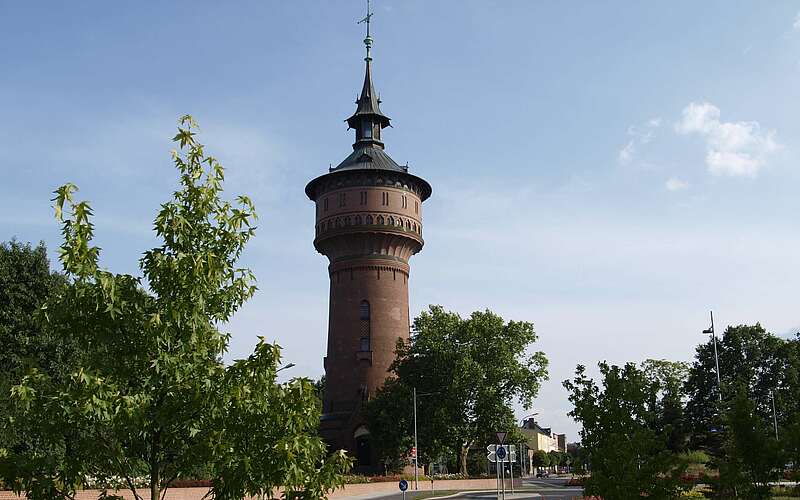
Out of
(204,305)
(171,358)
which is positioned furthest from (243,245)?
(171,358)

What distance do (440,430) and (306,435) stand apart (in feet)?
158

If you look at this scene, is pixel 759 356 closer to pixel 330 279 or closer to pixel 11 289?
pixel 330 279

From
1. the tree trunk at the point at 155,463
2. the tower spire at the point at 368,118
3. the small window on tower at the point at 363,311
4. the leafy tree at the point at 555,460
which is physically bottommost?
the leafy tree at the point at 555,460

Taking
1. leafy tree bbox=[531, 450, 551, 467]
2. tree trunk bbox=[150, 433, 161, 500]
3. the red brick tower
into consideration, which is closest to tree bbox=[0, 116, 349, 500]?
tree trunk bbox=[150, 433, 161, 500]

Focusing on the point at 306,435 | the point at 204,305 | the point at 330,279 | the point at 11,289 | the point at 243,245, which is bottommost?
the point at 306,435

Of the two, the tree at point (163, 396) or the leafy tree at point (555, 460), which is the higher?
the tree at point (163, 396)

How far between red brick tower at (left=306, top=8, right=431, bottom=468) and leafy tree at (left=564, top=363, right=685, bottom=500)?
4268 centimetres

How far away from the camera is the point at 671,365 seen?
334ft

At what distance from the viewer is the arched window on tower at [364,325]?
6331 centimetres

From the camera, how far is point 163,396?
10.3 m

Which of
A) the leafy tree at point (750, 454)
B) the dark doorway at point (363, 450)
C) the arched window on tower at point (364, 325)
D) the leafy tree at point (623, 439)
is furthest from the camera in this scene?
the arched window on tower at point (364, 325)

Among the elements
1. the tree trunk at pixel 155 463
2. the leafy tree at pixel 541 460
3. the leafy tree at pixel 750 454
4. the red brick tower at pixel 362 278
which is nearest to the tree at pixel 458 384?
the red brick tower at pixel 362 278

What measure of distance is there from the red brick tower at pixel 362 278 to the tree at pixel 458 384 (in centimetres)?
310

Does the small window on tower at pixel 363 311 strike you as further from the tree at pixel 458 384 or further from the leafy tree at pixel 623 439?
the leafy tree at pixel 623 439
